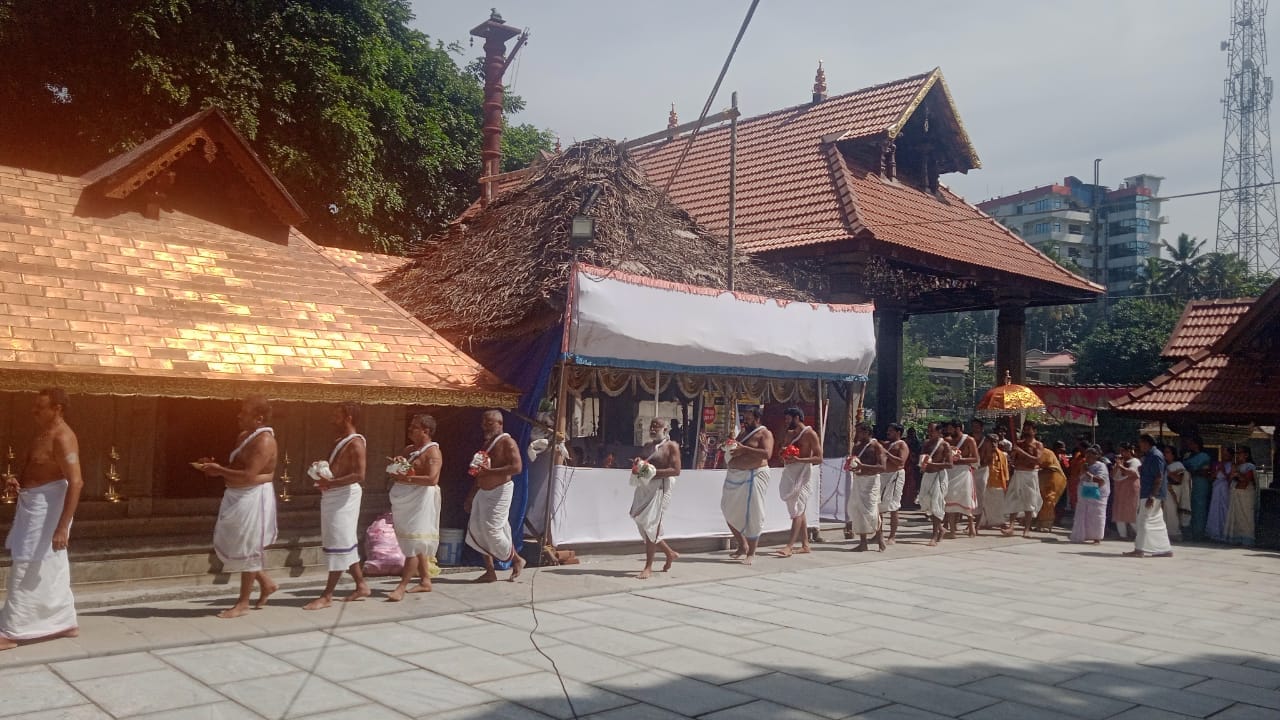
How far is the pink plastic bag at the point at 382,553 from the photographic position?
9.93 metres

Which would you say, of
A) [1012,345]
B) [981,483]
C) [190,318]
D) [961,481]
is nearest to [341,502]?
[190,318]

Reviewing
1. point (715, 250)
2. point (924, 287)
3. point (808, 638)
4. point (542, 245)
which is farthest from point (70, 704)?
point (924, 287)

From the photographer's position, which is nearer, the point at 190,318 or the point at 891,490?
the point at 190,318

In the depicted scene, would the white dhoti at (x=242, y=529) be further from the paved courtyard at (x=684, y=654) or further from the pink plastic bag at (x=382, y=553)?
the pink plastic bag at (x=382, y=553)

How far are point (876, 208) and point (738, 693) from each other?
12.7 metres

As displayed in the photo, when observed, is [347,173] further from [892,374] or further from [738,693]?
[738,693]

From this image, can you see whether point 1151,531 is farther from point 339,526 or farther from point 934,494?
point 339,526

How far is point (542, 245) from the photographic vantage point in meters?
11.8

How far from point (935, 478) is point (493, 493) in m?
7.41

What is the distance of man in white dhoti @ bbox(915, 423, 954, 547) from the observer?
14.1 m

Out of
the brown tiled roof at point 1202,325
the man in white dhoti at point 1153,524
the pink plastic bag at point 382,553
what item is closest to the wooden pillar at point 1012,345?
the brown tiled roof at point 1202,325

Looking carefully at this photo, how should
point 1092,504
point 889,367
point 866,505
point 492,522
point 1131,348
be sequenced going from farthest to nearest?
point 1131,348
point 889,367
point 1092,504
point 866,505
point 492,522

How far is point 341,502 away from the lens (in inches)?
327

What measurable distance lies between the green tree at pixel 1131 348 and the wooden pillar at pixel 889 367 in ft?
81.3
